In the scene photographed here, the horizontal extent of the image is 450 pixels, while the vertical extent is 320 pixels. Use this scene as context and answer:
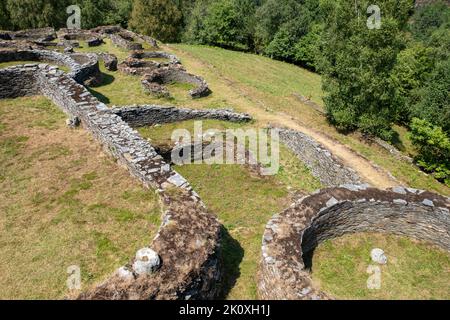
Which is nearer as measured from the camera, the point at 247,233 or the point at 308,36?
the point at 247,233

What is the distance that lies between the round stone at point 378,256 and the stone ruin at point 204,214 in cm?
125

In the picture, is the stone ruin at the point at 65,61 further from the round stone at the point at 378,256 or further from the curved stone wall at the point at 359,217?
the round stone at the point at 378,256

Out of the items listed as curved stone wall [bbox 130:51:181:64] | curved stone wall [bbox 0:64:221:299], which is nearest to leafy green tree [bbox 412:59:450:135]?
curved stone wall [bbox 130:51:181:64]

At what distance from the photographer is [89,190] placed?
13195mm

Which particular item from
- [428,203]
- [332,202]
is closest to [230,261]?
[332,202]

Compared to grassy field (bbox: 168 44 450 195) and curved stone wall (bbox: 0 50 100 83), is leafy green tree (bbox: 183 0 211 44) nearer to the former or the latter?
grassy field (bbox: 168 44 450 195)

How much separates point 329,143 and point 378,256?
32.2 feet

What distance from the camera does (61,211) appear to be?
12023 millimetres

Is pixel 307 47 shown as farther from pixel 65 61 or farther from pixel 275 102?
pixel 65 61

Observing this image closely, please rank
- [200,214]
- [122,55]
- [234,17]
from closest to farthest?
[200,214] → [122,55] → [234,17]

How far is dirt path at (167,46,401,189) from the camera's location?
18734 mm

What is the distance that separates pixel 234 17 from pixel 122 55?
3687 centimetres
